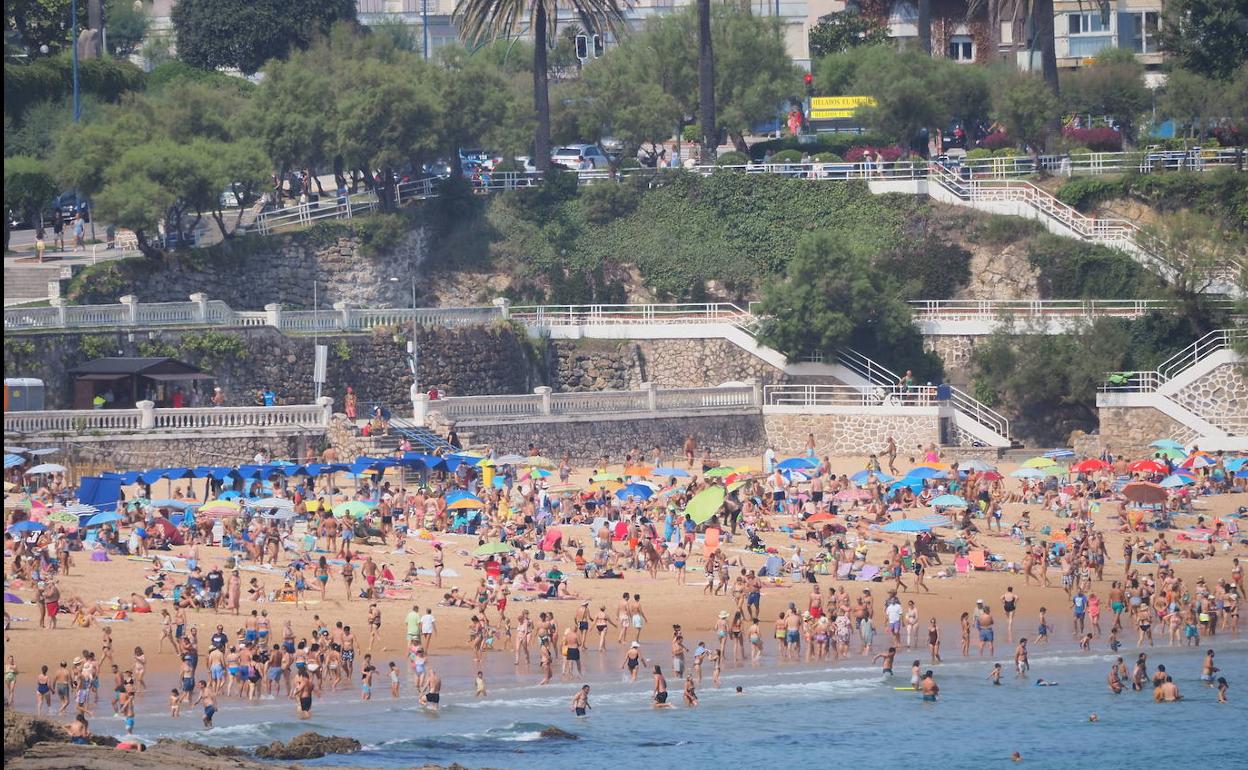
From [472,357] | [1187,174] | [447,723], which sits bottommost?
[447,723]

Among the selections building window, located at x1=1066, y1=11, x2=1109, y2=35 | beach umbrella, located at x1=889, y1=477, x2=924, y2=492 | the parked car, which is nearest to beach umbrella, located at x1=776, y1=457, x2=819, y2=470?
beach umbrella, located at x1=889, y1=477, x2=924, y2=492

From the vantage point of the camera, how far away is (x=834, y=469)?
50.7 m

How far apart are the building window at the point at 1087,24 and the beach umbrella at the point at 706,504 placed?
50.1 meters

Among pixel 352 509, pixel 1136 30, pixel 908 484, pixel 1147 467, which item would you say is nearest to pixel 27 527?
pixel 352 509

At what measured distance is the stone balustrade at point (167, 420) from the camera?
44812 millimetres

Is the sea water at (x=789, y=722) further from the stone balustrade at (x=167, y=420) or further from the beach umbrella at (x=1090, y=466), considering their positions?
the stone balustrade at (x=167, y=420)

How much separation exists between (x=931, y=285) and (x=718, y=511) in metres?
17.8

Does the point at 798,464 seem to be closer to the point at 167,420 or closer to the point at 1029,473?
the point at 1029,473

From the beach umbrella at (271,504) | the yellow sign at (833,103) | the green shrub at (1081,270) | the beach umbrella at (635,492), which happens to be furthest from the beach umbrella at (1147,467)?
the yellow sign at (833,103)

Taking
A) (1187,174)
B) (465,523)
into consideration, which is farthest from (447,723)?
(1187,174)

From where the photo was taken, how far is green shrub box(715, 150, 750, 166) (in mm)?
63094

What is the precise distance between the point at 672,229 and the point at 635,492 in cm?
1814

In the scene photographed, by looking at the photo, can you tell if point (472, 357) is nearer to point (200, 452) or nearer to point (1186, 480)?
point (200, 452)

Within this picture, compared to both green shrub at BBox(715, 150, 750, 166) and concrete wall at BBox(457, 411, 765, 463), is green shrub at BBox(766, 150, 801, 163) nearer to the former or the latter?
green shrub at BBox(715, 150, 750, 166)
